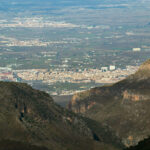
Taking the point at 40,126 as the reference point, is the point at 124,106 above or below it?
below

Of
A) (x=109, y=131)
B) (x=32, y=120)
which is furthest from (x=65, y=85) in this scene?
(x=32, y=120)

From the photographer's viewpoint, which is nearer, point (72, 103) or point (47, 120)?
point (47, 120)

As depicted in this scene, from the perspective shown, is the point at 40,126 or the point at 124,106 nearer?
the point at 40,126

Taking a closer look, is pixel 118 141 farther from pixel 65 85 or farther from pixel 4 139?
pixel 65 85

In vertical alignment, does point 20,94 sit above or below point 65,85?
above
